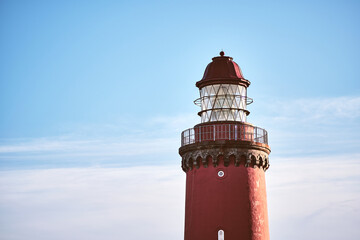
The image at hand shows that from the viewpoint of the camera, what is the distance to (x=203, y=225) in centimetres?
3194

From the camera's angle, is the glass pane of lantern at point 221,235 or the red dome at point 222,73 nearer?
the glass pane of lantern at point 221,235

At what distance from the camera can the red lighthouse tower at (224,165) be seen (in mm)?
31719

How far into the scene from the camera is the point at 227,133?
3259cm

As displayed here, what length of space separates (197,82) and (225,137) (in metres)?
3.66

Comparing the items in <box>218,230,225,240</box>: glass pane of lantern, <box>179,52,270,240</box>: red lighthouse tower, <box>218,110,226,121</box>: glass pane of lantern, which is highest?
<box>218,110,226,121</box>: glass pane of lantern

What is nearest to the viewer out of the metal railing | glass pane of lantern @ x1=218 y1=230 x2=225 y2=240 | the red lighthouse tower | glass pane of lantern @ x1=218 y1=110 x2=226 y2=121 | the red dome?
glass pane of lantern @ x1=218 y1=230 x2=225 y2=240

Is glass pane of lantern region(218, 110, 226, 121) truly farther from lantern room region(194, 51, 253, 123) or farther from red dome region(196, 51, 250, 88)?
red dome region(196, 51, 250, 88)

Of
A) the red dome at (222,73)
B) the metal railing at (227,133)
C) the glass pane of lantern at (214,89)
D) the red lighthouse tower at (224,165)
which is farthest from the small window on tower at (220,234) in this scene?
the red dome at (222,73)

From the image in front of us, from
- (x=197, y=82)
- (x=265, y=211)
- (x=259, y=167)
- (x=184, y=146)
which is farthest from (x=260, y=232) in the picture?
(x=197, y=82)

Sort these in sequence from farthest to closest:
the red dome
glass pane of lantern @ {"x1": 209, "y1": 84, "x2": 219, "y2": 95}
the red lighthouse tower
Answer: glass pane of lantern @ {"x1": 209, "y1": 84, "x2": 219, "y2": 95} → the red dome → the red lighthouse tower

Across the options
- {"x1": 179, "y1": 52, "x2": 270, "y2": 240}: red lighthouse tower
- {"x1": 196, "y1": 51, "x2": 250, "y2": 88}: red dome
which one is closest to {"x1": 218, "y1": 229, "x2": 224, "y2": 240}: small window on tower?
{"x1": 179, "y1": 52, "x2": 270, "y2": 240}: red lighthouse tower

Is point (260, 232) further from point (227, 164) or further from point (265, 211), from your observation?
point (227, 164)

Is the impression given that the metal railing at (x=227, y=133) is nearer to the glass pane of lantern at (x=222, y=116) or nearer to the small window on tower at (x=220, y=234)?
the glass pane of lantern at (x=222, y=116)

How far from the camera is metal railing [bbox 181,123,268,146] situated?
1284 inches
